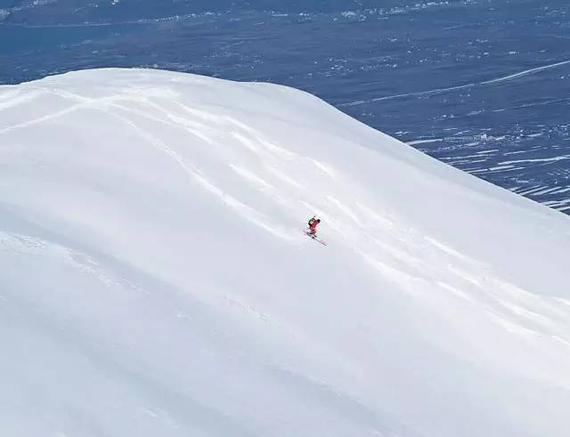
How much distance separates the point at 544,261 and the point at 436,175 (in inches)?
129

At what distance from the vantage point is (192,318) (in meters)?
11.0

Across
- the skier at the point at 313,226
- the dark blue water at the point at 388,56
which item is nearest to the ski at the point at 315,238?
the skier at the point at 313,226

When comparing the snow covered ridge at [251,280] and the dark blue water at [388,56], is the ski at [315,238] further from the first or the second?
the dark blue water at [388,56]

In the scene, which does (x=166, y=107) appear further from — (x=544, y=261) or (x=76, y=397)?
(x=76, y=397)

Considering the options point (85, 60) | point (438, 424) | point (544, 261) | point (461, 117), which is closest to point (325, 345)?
point (438, 424)

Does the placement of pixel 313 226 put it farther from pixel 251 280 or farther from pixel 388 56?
pixel 388 56

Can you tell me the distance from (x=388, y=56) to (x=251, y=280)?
1214 inches

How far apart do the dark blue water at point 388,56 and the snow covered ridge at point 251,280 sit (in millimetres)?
11273

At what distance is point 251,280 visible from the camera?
1284 centimetres

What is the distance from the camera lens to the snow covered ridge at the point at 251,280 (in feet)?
30.0

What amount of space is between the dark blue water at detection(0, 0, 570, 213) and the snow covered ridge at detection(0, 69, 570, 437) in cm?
1127

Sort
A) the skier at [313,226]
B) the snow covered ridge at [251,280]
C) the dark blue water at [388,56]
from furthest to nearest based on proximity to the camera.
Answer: the dark blue water at [388,56] < the skier at [313,226] < the snow covered ridge at [251,280]

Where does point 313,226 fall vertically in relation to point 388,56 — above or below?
below

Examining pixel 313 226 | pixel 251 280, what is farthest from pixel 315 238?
pixel 251 280
